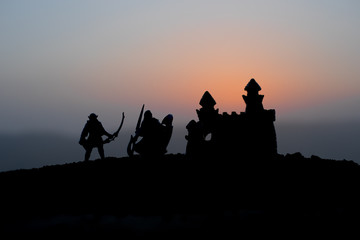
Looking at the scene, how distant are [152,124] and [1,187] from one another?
17.1ft

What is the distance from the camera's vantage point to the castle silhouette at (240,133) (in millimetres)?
12898

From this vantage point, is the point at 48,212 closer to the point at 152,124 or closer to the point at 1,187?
the point at 1,187

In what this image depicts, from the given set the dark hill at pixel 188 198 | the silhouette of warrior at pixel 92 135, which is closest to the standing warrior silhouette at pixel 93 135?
the silhouette of warrior at pixel 92 135

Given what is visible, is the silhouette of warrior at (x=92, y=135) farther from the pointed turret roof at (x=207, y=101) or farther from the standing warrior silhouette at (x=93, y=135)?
the pointed turret roof at (x=207, y=101)

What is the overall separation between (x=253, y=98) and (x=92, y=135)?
7.07 metres

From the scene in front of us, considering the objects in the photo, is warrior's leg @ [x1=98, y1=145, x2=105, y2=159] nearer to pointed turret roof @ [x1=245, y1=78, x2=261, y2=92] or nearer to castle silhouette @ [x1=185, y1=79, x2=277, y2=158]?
castle silhouette @ [x1=185, y1=79, x2=277, y2=158]

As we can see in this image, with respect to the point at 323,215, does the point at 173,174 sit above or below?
above

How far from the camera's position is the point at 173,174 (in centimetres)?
1225

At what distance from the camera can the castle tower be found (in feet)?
42.9

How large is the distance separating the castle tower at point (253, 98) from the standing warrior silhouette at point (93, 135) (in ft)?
18.7

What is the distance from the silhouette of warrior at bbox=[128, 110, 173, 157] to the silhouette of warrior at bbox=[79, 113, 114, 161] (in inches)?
114

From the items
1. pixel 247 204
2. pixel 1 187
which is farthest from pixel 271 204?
pixel 1 187

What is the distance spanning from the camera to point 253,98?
1315 cm

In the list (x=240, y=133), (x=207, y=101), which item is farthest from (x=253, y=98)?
(x=207, y=101)
